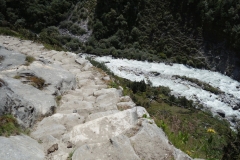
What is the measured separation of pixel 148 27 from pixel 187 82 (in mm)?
9099

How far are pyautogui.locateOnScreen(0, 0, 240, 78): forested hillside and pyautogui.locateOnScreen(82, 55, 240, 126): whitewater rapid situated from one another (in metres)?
1.39

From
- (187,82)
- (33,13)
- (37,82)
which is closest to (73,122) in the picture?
(37,82)

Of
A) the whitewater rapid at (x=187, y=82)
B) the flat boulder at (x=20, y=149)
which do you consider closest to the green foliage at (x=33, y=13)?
the whitewater rapid at (x=187, y=82)

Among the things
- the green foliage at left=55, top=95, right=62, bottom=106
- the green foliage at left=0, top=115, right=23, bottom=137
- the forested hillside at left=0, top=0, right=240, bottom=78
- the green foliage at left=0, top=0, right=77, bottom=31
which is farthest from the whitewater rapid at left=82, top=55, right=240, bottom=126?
the green foliage at left=0, top=115, right=23, bottom=137

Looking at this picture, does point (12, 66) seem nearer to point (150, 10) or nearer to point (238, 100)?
point (238, 100)

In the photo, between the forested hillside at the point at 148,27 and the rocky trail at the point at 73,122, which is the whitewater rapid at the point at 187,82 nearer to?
the forested hillside at the point at 148,27

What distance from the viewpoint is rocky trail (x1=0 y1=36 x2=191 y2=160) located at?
441 centimetres

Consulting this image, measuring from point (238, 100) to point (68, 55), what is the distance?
17581 millimetres

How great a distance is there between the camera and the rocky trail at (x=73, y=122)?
173 inches

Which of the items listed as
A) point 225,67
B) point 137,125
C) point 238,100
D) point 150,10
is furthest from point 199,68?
point 137,125

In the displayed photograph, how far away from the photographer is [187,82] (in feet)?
83.1

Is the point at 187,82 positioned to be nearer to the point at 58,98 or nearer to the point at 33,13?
the point at 33,13

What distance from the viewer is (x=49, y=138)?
4.89 meters

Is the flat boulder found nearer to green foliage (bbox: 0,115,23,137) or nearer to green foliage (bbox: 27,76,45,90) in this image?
green foliage (bbox: 0,115,23,137)
